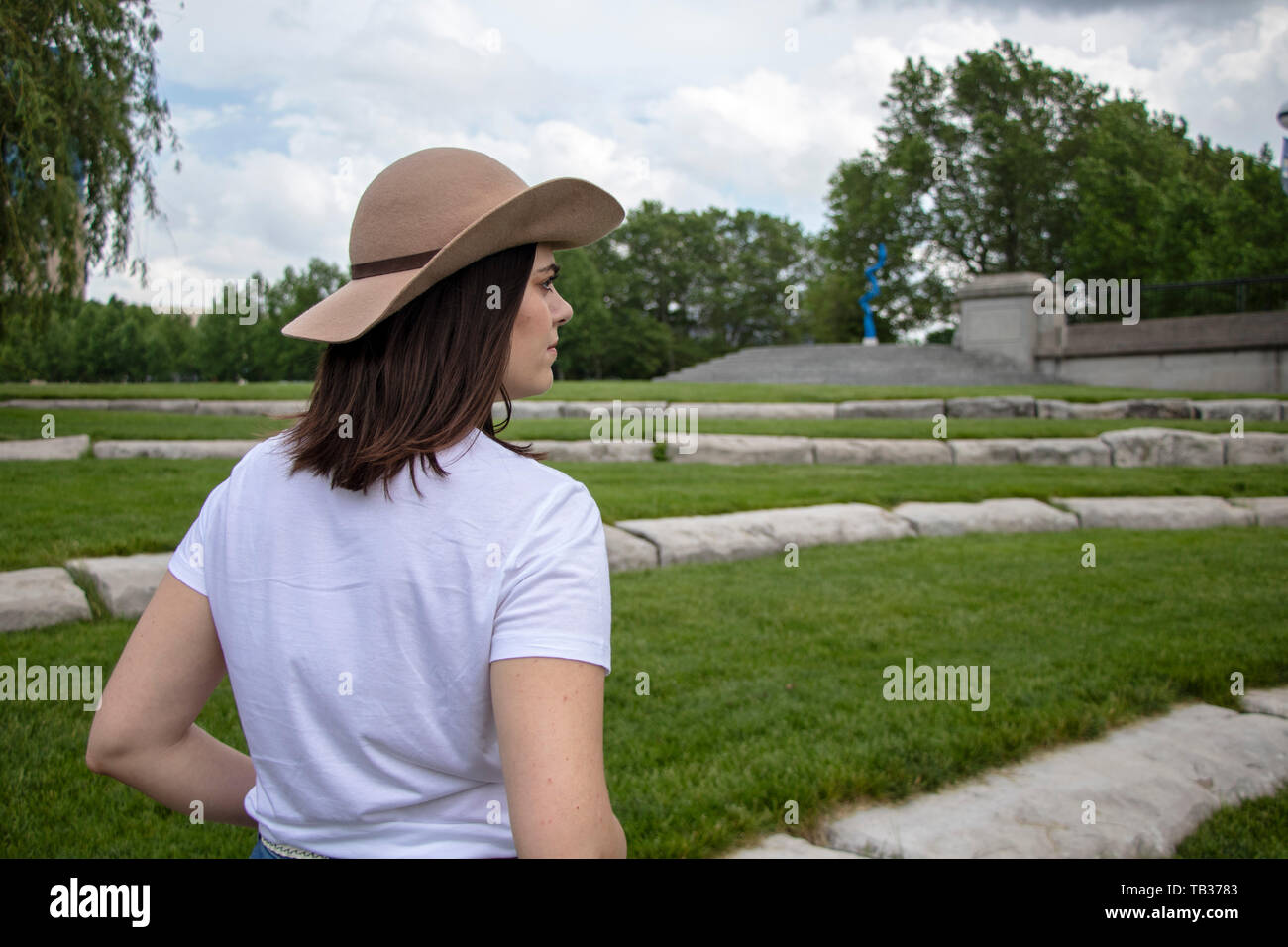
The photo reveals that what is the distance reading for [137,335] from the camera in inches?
2333

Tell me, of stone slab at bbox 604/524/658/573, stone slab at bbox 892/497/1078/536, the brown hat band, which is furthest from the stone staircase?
the brown hat band

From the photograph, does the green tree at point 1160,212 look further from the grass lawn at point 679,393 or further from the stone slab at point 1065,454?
the stone slab at point 1065,454

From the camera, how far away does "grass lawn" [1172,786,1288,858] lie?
291cm

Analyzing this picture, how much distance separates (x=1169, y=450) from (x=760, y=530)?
7.02 metres

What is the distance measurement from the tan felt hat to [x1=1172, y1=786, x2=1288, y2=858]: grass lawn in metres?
2.80

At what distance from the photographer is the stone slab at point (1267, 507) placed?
27.4ft

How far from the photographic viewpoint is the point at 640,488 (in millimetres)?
8125

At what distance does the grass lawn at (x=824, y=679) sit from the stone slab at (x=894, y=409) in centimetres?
882

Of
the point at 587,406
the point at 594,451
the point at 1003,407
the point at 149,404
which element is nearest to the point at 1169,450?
the point at 1003,407

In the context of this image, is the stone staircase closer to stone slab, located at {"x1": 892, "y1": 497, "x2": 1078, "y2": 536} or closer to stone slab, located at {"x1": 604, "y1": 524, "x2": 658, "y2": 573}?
stone slab, located at {"x1": 892, "y1": 497, "x2": 1078, "y2": 536}

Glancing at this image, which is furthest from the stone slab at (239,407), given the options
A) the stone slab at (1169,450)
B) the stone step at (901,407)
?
the stone slab at (1169,450)
